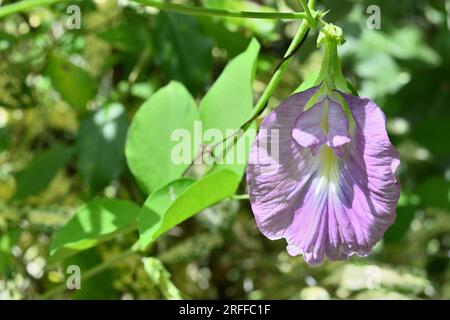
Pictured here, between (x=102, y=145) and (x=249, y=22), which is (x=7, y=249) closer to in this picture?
(x=102, y=145)

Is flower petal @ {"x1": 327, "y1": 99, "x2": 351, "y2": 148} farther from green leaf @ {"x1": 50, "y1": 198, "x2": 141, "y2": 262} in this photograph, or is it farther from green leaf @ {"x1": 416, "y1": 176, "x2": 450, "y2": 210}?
green leaf @ {"x1": 416, "y1": 176, "x2": 450, "y2": 210}

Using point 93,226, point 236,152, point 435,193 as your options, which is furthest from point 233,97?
point 435,193

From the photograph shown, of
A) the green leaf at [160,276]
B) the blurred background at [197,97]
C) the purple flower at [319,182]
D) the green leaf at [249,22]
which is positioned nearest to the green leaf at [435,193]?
the blurred background at [197,97]

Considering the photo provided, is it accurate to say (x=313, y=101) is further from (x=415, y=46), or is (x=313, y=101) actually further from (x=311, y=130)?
(x=415, y=46)

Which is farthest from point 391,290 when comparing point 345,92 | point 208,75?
point 345,92

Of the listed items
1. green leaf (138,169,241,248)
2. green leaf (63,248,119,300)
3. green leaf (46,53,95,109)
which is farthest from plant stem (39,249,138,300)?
green leaf (46,53,95,109)
